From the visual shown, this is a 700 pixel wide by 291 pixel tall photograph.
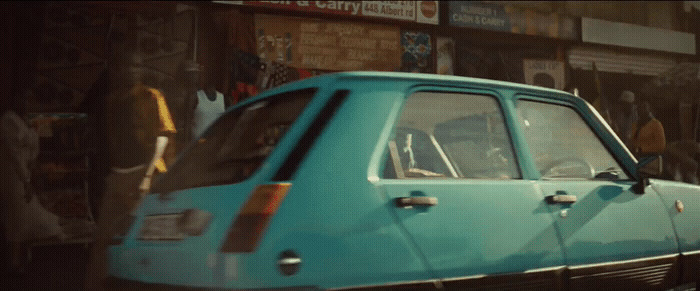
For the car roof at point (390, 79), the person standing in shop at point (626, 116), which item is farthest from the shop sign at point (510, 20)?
the car roof at point (390, 79)

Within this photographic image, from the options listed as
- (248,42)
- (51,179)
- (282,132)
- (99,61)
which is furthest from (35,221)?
(282,132)

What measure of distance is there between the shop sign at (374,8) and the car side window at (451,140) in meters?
8.10

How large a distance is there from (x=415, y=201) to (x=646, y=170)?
4.96 ft

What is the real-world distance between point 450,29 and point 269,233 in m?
10.7

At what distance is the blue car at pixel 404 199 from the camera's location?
2.54 meters

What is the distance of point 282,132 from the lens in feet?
9.12

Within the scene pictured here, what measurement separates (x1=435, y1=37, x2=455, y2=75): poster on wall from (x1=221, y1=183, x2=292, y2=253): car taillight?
1030 centimetres

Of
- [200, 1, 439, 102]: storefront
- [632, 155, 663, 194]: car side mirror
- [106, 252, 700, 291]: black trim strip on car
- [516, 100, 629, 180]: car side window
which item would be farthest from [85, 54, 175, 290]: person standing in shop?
[200, 1, 439, 102]: storefront

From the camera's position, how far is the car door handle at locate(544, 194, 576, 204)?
3.26 metres

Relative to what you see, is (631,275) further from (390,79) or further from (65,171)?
(65,171)

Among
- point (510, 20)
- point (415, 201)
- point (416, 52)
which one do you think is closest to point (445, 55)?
point (416, 52)

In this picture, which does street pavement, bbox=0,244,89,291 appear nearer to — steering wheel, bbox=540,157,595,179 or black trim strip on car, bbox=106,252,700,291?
black trim strip on car, bbox=106,252,700,291

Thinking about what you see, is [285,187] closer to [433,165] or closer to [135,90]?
[433,165]

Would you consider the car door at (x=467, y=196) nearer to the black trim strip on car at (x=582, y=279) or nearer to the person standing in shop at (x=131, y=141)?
the black trim strip on car at (x=582, y=279)
